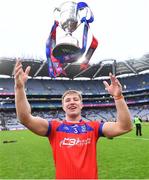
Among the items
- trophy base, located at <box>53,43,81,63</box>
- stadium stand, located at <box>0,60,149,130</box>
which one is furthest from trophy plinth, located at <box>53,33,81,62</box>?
stadium stand, located at <box>0,60,149,130</box>

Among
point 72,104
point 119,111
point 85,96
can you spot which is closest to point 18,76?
point 72,104

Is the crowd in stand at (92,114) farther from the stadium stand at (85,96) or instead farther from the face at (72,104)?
the face at (72,104)

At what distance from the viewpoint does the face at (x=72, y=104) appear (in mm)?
4160

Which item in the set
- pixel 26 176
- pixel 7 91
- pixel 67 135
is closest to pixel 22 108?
pixel 67 135

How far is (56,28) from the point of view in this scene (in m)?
12.2

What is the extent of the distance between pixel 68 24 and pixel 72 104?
15.2 feet

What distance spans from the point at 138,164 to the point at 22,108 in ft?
28.6

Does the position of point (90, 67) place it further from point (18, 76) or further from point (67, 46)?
point (18, 76)

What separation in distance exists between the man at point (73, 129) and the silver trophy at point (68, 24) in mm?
4504

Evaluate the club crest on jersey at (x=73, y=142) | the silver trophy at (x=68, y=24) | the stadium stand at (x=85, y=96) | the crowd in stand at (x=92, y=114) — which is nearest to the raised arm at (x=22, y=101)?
the club crest on jersey at (x=73, y=142)

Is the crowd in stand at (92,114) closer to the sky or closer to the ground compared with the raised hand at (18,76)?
closer to the ground

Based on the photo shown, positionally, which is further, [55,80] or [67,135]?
[55,80]

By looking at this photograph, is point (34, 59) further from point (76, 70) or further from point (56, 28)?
point (56, 28)

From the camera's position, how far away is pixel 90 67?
7631 cm
